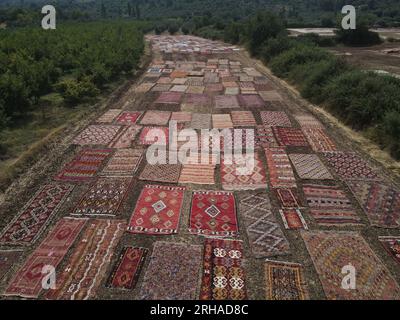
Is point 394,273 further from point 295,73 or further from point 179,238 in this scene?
point 295,73

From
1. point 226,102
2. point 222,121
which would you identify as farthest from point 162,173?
point 226,102

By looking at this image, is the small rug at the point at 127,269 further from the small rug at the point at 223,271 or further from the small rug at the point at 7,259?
the small rug at the point at 7,259

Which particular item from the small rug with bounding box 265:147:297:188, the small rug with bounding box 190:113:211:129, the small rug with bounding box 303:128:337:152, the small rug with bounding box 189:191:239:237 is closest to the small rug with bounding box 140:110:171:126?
the small rug with bounding box 190:113:211:129

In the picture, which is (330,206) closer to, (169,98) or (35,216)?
(35,216)

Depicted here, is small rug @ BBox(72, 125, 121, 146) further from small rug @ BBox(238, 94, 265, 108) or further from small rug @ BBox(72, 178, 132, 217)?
small rug @ BBox(238, 94, 265, 108)

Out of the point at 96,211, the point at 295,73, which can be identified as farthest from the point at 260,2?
the point at 96,211

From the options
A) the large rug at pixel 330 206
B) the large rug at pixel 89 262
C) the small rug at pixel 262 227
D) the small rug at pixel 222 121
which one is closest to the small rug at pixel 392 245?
the large rug at pixel 330 206
